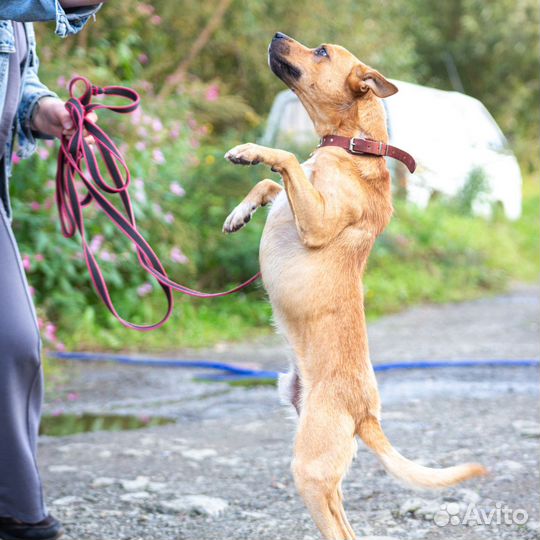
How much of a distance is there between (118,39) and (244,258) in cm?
244

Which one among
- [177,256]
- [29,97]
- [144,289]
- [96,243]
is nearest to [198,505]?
[29,97]

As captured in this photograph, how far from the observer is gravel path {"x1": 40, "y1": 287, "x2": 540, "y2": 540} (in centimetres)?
355

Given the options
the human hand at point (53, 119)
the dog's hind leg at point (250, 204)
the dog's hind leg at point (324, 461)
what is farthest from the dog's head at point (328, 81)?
the dog's hind leg at point (324, 461)

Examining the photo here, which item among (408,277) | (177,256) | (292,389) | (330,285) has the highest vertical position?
(330,285)

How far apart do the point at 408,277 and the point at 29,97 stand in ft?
25.3

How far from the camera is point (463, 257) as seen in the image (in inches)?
462

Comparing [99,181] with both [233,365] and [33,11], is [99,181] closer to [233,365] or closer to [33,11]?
[33,11]

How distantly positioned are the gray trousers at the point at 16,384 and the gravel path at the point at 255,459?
35 cm

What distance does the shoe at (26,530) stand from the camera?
3.22m

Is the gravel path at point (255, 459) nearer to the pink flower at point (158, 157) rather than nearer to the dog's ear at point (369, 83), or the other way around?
the dog's ear at point (369, 83)

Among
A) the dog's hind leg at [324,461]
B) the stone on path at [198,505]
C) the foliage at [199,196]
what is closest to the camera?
the dog's hind leg at [324,461]

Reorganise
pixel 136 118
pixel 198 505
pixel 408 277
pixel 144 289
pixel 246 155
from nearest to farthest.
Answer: pixel 246 155 → pixel 198 505 → pixel 136 118 → pixel 144 289 → pixel 408 277

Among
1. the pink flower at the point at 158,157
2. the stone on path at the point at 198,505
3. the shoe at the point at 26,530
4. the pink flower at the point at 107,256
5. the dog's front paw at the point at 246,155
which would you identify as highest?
the dog's front paw at the point at 246,155

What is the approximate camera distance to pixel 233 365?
21.7ft
